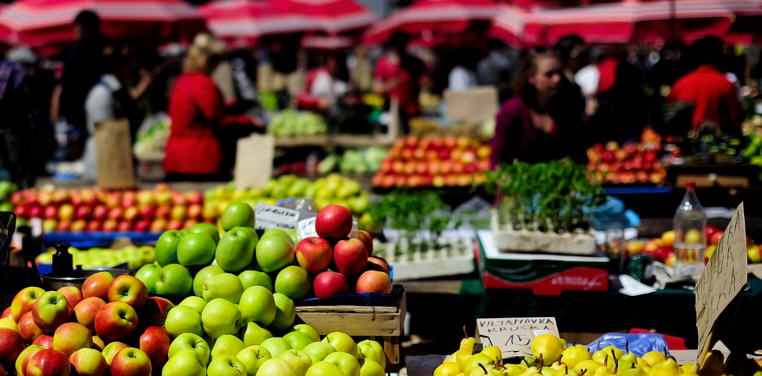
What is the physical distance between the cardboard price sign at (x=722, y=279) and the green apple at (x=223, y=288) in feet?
5.47

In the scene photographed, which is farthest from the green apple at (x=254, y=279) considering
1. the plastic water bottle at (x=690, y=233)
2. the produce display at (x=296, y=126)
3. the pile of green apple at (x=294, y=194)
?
the produce display at (x=296, y=126)

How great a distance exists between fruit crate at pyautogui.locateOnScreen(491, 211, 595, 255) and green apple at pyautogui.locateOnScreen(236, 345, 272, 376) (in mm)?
1918

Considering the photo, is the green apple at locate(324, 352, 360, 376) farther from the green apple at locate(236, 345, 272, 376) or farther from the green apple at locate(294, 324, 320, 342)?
the green apple at locate(294, 324, 320, 342)

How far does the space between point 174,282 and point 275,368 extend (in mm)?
879

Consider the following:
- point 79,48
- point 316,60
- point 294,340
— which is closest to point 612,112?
point 79,48

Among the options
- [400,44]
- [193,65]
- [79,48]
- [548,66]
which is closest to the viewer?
[548,66]

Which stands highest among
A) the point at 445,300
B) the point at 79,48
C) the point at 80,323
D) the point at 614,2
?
the point at 614,2

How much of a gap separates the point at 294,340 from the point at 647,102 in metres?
→ 6.93

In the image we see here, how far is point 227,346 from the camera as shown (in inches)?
101

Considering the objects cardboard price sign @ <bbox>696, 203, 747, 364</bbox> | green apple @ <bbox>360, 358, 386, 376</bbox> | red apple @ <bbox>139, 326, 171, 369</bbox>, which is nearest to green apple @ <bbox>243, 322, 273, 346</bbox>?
red apple @ <bbox>139, 326, 171, 369</bbox>

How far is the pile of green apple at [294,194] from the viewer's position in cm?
562

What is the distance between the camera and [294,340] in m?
2.71

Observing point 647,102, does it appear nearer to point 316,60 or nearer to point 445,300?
point 445,300

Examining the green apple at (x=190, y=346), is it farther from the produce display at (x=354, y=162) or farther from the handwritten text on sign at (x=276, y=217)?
the produce display at (x=354, y=162)
